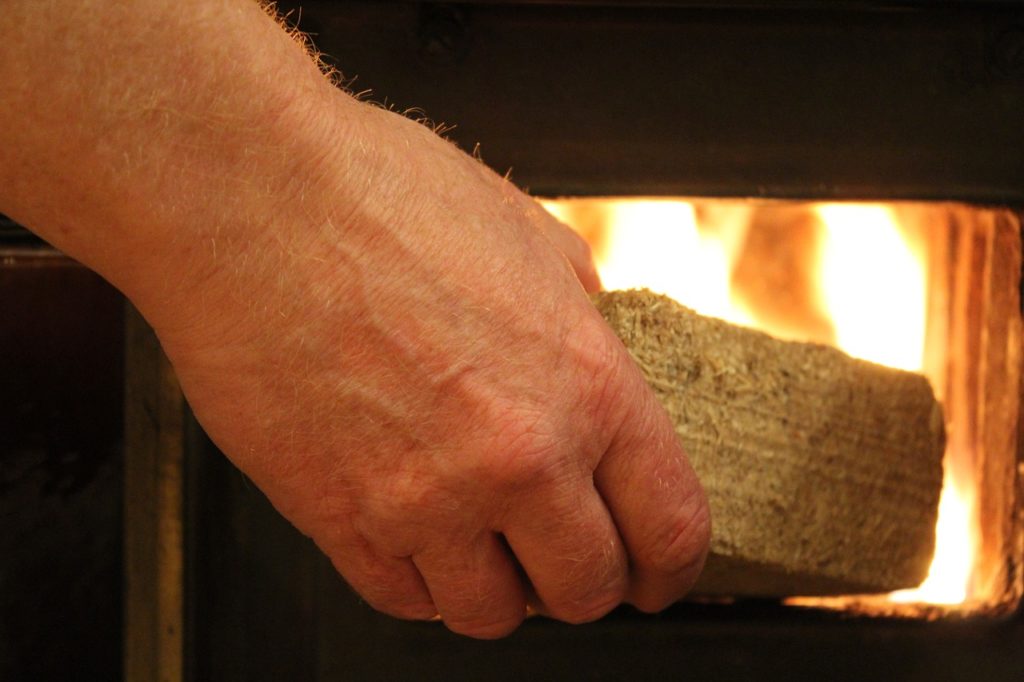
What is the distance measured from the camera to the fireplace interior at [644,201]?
92 centimetres

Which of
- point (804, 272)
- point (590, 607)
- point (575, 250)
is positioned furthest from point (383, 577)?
point (804, 272)

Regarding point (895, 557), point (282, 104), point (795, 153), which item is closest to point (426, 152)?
point (282, 104)

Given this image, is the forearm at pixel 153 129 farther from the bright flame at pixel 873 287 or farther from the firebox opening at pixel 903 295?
the bright flame at pixel 873 287

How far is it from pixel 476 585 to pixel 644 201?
1.37ft

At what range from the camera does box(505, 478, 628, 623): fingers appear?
26.5 inches

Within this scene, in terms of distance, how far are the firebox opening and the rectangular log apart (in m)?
0.13

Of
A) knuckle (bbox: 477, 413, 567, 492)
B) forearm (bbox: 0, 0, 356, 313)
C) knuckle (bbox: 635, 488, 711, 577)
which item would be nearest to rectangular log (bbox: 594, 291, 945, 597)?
knuckle (bbox: 635, 488, 711, 577)

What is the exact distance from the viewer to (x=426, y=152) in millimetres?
675

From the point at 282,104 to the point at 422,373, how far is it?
0.18 meters

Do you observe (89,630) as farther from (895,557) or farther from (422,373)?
(895,557)

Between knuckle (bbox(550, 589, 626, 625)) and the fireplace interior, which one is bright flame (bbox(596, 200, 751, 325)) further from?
knuckle (bbox(550, 589, 626, 625))

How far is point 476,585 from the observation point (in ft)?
2.34

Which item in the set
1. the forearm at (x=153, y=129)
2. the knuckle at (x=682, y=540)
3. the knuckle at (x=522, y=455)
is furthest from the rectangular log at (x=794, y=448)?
the forearm at (x=153, y=129)

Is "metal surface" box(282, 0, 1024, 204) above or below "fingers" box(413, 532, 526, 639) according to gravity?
above
